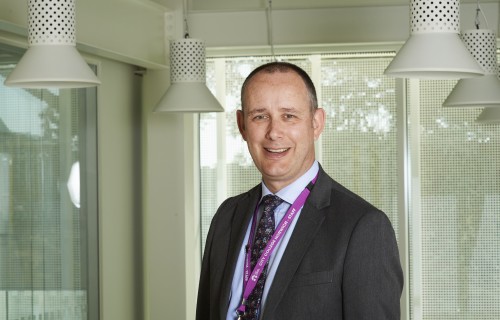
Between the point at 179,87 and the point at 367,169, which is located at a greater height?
the point at 179,87

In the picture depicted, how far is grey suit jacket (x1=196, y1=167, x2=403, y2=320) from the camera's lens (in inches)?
80.0

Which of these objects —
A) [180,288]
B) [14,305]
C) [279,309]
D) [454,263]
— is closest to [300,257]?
[279,309]

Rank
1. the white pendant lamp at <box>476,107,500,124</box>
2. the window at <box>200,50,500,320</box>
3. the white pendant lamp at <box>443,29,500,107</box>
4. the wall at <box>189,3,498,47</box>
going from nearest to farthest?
the white pendant lamp at <box>443,29,500,107</box> < the white pendant lamp at <box>476,107,500,124</box> < the wall at <box>189,3,498,47</box> < the window at <box>200,50,500,320</box>

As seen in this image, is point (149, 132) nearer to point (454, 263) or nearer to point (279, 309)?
point (454, 263)

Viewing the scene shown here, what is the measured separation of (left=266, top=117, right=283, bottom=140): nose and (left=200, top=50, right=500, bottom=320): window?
3730 mm

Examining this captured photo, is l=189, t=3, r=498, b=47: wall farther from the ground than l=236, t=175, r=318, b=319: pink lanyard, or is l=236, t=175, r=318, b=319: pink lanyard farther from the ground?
l=189, t=3, r=498, b=47: wall

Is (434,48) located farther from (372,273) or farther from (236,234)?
(372,273)

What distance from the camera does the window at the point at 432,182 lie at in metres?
5.81

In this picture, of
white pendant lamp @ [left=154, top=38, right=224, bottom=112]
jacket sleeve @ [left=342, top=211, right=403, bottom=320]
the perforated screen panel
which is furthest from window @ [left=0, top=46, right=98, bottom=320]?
jacket sleeve @ [left=342, top=211, right=403, bottom=320]

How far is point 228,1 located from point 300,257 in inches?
152

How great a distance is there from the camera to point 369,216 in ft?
6.88

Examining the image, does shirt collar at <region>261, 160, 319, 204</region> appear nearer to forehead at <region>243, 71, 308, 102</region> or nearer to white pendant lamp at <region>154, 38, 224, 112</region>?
forehead at <region>243, 71, 308, 102</region>

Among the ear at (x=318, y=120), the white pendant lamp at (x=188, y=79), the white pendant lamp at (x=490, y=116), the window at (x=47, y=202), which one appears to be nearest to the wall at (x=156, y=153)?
the window at (x=47, y=202)

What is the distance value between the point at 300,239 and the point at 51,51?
3.98 ft
